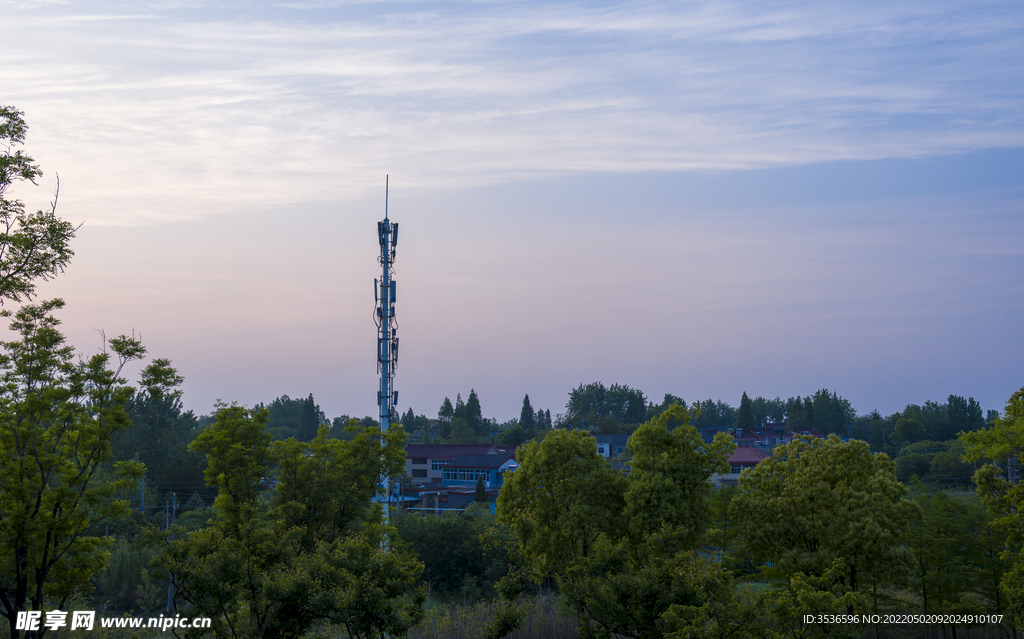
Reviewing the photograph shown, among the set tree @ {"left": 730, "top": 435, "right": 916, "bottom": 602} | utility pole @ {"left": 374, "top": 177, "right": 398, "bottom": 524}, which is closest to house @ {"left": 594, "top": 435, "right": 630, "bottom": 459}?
utility pole @ {"left": 374, "top": 177, "right": 398, "bottom": 524}

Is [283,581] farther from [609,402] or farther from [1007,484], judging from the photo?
[609,402]

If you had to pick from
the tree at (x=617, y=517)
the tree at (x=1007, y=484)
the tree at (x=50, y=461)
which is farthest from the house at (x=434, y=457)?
the tree at (x=50, y=461)

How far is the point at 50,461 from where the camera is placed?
15.5 meters

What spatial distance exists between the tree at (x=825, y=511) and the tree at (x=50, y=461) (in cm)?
1500

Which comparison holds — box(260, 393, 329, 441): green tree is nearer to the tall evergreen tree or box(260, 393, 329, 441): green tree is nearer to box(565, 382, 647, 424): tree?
the tall evergreen tree

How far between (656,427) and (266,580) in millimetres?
10189

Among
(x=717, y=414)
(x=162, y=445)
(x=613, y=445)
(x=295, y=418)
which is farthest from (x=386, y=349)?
(x=717, y=414)

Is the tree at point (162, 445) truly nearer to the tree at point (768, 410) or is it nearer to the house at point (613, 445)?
the house at point (613, 445)

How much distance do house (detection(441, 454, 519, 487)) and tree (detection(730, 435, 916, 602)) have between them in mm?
48949

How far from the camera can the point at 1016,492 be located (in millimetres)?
19578

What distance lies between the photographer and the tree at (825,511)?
60.7 ft

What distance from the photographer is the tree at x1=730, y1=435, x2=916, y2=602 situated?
18.5 meters

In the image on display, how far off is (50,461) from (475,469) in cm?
5548

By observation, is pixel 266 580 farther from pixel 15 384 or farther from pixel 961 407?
pixel 961 407
